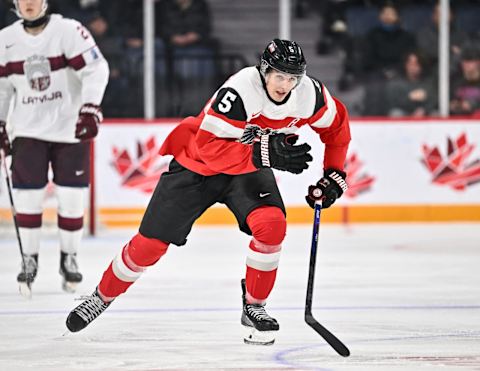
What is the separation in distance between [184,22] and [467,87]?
2.13 meters

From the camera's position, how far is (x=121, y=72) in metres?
9.45

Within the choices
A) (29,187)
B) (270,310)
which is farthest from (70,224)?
(270,310)

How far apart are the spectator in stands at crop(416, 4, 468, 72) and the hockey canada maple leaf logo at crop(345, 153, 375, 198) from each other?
3.63 feet

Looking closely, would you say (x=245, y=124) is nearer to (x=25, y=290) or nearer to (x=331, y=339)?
(x=331, y=339)

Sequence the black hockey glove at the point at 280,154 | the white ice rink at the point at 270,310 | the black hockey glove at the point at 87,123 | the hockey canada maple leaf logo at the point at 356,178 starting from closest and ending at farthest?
the white ice rink at the point at 270,310, the black hockey glove at the point at 280,154, the black hockey glove at the point at 87,123, the hockey canada maple leaf logo at the point at 356,178

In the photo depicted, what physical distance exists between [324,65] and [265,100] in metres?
5.68

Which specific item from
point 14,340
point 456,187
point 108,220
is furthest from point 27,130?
point 456,187

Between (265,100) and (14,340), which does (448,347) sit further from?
(14,340)

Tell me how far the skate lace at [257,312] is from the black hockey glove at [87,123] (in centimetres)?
166

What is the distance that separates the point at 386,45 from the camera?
9.74 metres

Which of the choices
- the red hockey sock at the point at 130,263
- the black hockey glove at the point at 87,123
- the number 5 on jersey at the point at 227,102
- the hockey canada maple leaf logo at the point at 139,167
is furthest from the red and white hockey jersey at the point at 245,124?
the hockey canada maple leaf logo at the point at 139,167

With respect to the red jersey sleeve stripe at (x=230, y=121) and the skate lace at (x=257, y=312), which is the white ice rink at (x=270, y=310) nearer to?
the skate lace at (x=257, y=312)

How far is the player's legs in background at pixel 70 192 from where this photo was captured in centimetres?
587

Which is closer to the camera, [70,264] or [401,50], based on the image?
[70,264]
